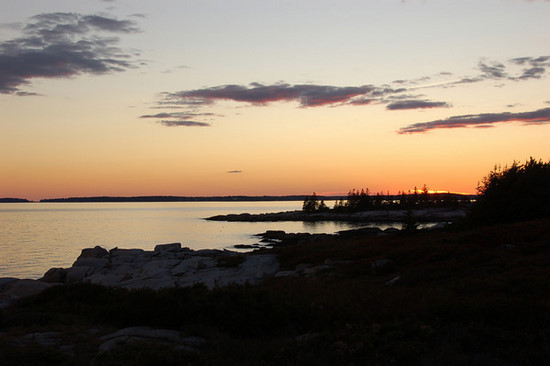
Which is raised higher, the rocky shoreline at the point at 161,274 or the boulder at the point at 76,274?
the rocky shoreline at the point at 161,274

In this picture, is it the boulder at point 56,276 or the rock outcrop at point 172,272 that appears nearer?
the rock outcrop at point 172,272

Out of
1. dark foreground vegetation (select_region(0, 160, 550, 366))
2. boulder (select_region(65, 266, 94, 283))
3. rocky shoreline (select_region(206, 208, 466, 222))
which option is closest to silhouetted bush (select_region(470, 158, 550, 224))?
dark foreground vegetation (select_region(0, 160, 550, 366))

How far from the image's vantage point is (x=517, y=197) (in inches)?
1281

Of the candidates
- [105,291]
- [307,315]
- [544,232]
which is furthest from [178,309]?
[544,232]

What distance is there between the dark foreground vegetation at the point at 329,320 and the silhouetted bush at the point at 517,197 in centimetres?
Result: 1424

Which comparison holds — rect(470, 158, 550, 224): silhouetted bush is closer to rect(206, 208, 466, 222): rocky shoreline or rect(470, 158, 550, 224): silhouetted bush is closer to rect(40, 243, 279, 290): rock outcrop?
rect(40, 243, 279, 290): rock outcrop

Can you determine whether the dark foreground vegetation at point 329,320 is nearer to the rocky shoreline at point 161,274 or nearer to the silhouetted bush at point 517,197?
the rocky shoreline at point 161,274

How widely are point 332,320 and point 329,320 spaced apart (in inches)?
6.4

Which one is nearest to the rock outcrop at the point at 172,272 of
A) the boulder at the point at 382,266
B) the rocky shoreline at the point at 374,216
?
the boulder at the point at 382,266

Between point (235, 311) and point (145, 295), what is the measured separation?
2.84 m

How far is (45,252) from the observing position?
2457 inches

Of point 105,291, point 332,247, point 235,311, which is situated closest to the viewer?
point 235,311

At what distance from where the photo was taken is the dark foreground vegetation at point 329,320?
28.1ft

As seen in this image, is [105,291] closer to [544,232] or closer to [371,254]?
[371,254]
